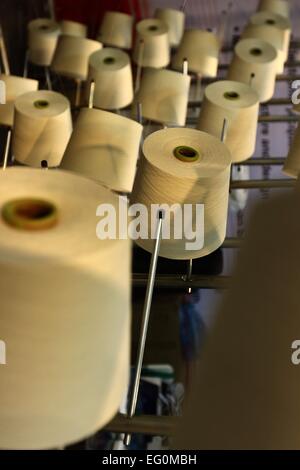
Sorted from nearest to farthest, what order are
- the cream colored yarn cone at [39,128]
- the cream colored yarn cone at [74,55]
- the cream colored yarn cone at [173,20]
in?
1. the cream colored yarn cone at [39,128]
2. the cream colored yarn cone at [74,55]
3. the cream colored yarn cone at [173,20]

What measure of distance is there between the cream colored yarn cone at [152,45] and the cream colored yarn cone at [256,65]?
1.85ft

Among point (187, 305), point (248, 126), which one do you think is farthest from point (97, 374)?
point (187, 305)

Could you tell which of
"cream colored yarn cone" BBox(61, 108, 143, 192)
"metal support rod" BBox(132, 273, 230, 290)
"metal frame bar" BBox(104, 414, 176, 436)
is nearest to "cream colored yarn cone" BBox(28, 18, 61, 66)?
"cream colored yarn cone" BBox(61, 108, 143, 192)

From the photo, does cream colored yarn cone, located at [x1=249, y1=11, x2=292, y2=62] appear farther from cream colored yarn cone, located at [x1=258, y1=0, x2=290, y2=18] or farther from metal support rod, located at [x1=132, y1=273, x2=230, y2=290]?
metal support rod, located at [x1=132, y1=273, x2=230, y2=290]

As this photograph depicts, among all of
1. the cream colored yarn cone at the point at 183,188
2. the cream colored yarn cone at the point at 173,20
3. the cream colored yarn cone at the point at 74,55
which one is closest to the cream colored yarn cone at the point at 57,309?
the cream colored yarn cone at the point at 183,188

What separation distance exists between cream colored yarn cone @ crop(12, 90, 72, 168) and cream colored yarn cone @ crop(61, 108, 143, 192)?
0.33 meters

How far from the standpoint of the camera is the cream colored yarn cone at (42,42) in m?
3.59

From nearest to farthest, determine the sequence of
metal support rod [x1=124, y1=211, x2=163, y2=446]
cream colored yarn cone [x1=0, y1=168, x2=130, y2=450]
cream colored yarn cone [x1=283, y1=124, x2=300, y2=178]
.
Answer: cream colored yarn cone [x1=0, y1=168, x2=130, y2=450], metal support rod [x1=124, y1=211, x2=163, y2=446], cream colored yarn cone [x1=283, y1=124, x2=300, y2=178]

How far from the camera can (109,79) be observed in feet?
8.96

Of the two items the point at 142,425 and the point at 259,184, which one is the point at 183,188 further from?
the point at 259,184

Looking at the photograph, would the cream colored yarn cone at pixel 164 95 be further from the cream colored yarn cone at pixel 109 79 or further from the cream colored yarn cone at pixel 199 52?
the cream colored yarn cone at pixel 199 52

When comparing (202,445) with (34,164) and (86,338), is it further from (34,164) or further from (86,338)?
(34,164)

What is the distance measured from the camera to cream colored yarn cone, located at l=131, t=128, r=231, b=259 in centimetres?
147

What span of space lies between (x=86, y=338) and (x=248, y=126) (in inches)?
66.0
